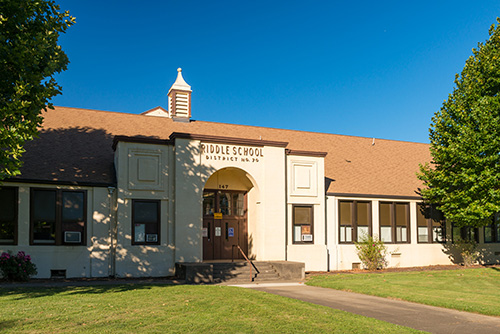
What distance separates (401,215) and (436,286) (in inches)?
334

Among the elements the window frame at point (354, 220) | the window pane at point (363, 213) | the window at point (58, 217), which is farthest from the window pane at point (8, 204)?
the window pane at point (363, 213)

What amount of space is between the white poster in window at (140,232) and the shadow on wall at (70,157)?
2151 mm

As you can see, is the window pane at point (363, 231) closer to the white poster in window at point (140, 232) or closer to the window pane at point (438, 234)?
the window pane at point (438, 234)

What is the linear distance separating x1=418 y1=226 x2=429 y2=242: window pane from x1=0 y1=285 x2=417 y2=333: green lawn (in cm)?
1528

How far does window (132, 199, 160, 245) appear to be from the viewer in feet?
65.3

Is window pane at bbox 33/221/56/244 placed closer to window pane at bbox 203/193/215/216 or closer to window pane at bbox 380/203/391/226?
window pane at bbox 203/193/215/216

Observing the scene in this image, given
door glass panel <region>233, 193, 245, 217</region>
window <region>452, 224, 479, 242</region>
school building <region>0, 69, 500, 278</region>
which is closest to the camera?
school building <region>0, 69, 500, 278</region>

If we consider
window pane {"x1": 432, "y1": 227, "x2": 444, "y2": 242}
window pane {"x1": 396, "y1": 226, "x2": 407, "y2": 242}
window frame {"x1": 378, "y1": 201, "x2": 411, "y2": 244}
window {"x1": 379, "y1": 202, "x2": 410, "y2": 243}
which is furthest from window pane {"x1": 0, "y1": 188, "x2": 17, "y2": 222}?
window pane {"x1": 432, "y1": 227, "x2": 444, "y2": 242}

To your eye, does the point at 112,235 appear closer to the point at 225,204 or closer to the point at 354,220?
the point at 225,204

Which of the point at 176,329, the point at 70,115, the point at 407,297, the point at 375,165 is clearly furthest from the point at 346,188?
the point at 176,329

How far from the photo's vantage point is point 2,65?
12.5 metres

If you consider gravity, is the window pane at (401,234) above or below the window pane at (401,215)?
below

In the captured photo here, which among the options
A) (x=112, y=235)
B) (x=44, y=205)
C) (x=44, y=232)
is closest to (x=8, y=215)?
(x=44, y=205)

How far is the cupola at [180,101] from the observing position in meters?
Result: 27.0
